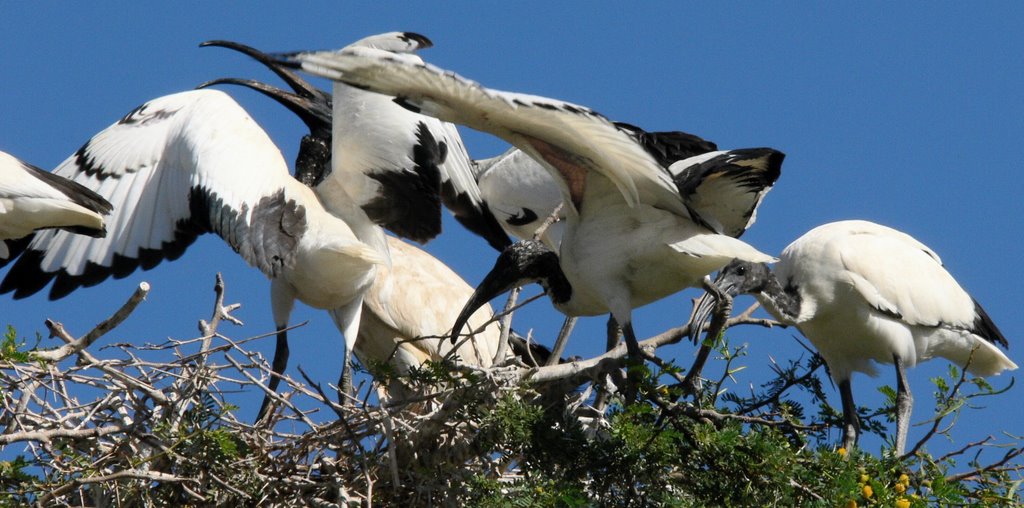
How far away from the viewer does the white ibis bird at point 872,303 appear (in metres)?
8.16

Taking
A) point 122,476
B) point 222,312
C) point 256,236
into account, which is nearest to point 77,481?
point 122,476

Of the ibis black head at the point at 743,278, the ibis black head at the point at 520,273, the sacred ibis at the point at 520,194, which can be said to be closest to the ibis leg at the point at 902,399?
the ibis black head at the point at 743,278

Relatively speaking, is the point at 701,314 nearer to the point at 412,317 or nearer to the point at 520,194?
the point at 520,194

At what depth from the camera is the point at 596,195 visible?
669 centimetres

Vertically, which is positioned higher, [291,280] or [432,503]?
[291,280]

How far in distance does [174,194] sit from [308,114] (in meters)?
1.03

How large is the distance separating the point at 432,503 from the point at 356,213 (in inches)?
83.7

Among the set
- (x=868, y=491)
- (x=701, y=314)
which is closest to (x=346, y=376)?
(x=701, y=314)

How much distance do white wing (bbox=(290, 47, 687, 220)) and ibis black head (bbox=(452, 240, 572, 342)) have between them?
603mm

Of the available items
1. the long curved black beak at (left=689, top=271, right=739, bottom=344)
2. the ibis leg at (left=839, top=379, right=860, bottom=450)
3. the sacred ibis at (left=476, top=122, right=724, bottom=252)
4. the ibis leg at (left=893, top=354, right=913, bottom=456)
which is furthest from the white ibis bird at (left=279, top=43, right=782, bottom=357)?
the ibis leg at (left=893, top=354, right=913, bottom=456)

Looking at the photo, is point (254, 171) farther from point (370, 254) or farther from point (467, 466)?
point (467, 466)

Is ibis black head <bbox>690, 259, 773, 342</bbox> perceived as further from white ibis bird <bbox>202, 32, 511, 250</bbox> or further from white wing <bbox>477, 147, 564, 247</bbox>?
white ibis bird <bbox>202, 32, 511, 250</bbox>

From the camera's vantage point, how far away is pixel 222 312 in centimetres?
706

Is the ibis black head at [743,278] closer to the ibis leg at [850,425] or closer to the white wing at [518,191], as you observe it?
the ibis leg at [850,425]
